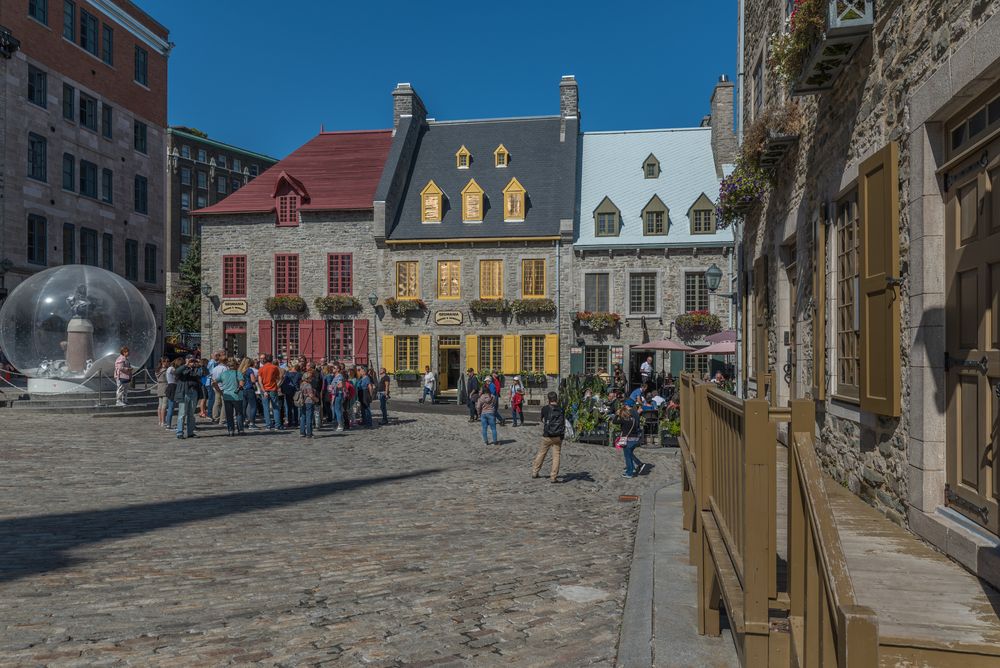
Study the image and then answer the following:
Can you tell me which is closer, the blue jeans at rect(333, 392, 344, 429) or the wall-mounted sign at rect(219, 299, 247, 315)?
the blue jeans at rect(333, 392, 344, 429)

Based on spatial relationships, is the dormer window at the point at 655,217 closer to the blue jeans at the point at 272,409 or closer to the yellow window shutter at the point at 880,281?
the blue jeans at the point at 272,409

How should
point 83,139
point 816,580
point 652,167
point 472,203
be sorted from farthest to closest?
point 652,167 < point 83,139 < point 472,203 < point 816,580

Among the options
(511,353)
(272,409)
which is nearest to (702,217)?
(511,353)

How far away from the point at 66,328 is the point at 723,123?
85.5 ft

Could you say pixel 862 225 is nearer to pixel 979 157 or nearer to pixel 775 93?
pixel 979 157

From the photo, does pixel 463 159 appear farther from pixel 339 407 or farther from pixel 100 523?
pixel 100 523

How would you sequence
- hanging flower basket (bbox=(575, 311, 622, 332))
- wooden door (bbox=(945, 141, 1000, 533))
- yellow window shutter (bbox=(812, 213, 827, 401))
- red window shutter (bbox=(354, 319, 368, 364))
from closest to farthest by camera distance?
wooden door (bbox=(945, 141, 1000, 533)) < yellow window shutter (bbox=(812, 213, 827, 401)) < hanging flower basket (bbox=(575, 311, 622, 332)) < red window shutter (bbox=(354, 319, 368, 364))

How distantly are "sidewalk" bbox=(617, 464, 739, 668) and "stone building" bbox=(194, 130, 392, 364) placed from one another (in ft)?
88.7

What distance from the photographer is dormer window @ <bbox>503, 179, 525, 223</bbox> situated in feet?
108

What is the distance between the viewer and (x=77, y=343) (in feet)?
71.6

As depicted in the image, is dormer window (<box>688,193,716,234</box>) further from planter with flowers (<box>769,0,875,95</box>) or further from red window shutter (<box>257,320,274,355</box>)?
planter with flowers (<box>769,0,875,95</box>)

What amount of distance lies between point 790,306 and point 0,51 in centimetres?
3100

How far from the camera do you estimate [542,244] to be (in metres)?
32.0

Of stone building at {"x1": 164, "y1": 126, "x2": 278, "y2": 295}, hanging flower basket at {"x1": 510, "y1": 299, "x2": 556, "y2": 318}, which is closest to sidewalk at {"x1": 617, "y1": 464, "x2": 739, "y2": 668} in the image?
hanging flower basket at {"x1": 510, "y1": 299, "x2": 556, "y2": 318}
